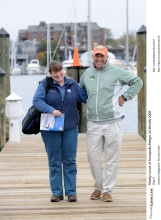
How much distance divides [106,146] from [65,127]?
431mm

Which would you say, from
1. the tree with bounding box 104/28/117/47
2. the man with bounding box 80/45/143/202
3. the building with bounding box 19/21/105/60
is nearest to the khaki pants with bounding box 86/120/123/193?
the man with bounding box 80/45/143/202

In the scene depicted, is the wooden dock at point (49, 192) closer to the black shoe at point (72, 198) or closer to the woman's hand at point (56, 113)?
the black shoe at point (72, 198)

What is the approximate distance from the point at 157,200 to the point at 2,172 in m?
4.15

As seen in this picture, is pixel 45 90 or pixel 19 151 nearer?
pixel 45 90

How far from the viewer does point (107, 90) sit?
555 cm

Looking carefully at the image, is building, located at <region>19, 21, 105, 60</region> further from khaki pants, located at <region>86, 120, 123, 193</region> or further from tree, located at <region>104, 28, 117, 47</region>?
khaki pants, located at <region>86, 120, 123, 193</region>

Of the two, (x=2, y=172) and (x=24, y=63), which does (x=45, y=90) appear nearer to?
(x=2, y=172)

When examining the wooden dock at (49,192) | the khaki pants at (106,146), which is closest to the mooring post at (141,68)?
the wooden dock at (49,192)

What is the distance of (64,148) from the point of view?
5719mm

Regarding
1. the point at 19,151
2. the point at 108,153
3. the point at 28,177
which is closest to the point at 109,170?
the point at 108,153

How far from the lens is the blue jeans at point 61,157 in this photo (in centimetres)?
568

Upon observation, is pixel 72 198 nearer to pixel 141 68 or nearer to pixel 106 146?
pixel 106 146

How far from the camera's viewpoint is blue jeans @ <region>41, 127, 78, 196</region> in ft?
18.6

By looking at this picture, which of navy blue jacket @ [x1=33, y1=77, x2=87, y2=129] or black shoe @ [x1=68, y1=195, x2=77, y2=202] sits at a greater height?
navy blue jacket @ [x1=33, y1=77, x2=87, y2=129]
